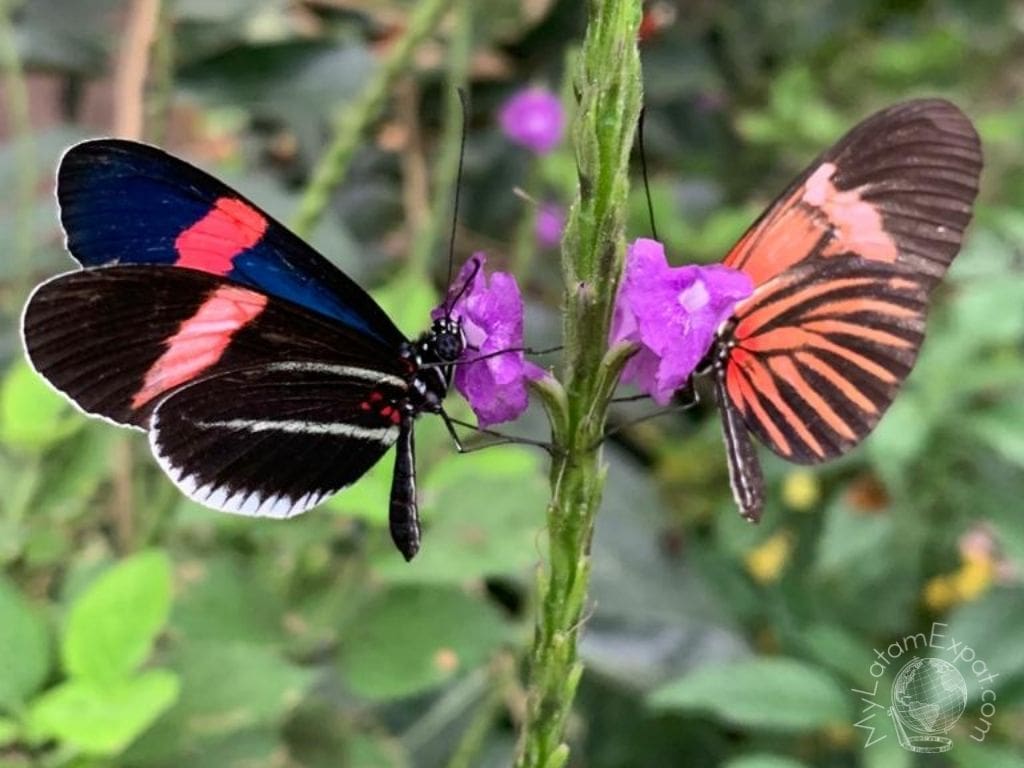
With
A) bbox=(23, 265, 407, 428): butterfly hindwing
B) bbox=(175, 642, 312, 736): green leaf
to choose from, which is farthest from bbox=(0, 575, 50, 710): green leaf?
bbox=(23, 265, 407, 428): butterfly hindwing

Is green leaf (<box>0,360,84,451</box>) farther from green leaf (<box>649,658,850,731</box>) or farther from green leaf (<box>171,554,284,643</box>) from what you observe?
green leaf (<box>649,658,850,731</box>)

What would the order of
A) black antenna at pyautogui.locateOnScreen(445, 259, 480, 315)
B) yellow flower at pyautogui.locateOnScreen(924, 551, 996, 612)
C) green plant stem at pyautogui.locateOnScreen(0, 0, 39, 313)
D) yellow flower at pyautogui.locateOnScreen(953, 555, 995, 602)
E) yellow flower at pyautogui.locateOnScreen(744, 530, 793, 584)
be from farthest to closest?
yellow flower at pyautogui.locateOnScreen(744, 530, 793, 584) < yellow flower at pyautogui.locateOnScreen(953, 555, 995, 602) < yellow flower at pyautogui.locateOnScreen(924, 551, 996, 612) < green plant stem at pyautogui.locateOnScreen(0, 0, 39, 313) < black antenna at pyautogui.locateOnScreen(445, 259, 480, 315)

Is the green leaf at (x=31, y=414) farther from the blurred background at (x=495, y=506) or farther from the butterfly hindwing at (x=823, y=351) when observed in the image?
the butterfly hindwing at (x=823, y=351)

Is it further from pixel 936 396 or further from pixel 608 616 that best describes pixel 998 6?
pixel 608 616

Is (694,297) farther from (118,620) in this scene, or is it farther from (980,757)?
(980,757)

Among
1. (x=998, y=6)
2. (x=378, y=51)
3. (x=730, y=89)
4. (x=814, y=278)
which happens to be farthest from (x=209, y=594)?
(x=998, y=6)

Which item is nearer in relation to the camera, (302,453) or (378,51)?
(302,453)
